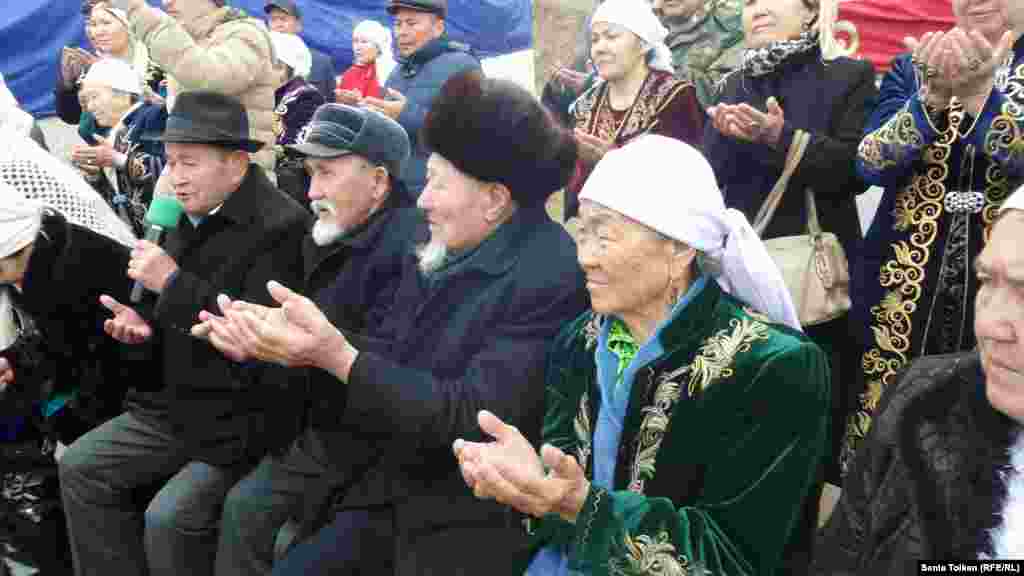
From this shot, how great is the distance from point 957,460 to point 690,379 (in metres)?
0.56

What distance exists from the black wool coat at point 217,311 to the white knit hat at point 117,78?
2.76 meters

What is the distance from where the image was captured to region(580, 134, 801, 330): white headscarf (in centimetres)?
230

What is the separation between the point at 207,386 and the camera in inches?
141

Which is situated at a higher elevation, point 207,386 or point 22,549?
point 207,386

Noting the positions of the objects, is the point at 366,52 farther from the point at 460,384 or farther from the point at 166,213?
the point at 460,384

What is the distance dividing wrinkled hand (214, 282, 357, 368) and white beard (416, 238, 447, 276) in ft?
1.81

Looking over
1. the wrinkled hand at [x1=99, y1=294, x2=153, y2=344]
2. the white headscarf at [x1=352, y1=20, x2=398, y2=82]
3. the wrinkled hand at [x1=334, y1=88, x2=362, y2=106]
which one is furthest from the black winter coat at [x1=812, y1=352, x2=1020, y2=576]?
the white headscarf at [x1=352, y1=20, x2=398, y2=82]

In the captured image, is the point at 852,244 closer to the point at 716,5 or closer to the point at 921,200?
the point at 921,200

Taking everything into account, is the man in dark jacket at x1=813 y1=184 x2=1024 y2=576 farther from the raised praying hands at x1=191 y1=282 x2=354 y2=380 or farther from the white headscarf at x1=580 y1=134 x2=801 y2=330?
the raised praying hands at x1=191 y1=282 x2=354 y2=380

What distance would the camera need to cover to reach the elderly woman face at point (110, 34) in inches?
263

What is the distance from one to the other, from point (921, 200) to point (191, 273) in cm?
235

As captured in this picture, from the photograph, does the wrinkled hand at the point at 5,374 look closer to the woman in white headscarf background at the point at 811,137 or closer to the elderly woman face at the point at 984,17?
the woman in white headscarf background at the point at 811,137

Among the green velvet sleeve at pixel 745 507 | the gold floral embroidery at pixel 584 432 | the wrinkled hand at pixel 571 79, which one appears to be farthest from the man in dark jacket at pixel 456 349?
the wrinkled hand at pixel 571 79

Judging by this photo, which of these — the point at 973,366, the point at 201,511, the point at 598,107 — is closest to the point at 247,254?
Answer: the point at 201,511
